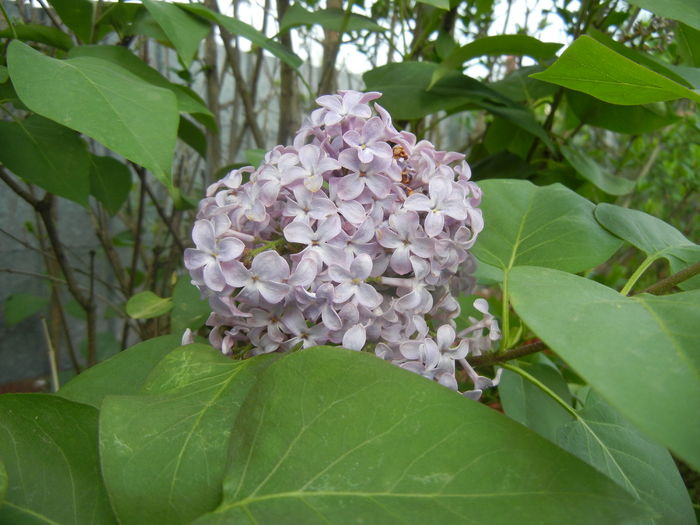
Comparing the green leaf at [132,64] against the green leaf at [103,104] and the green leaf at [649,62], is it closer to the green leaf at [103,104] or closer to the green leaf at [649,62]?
the green leaf at [103,104]

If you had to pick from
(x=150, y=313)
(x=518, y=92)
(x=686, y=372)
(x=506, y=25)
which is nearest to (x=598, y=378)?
(x=686, y=372)

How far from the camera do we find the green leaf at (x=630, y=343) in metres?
0.22

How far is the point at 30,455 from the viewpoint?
33cm

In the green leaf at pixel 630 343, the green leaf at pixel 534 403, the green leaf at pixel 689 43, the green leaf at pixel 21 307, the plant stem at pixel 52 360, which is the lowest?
the green leaf at pixel 21 307

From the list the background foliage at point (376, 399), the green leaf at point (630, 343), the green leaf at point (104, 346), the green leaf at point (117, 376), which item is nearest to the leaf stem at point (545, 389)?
the background foliage at point (376, 399)

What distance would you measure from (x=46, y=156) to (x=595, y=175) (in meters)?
0.63

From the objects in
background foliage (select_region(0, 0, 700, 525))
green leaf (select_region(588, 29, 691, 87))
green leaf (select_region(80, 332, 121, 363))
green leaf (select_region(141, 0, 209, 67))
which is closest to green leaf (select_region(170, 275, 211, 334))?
background foliage (select_region(0, 0, 700, 525))

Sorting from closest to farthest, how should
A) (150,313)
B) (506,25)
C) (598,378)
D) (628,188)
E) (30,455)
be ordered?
(598,378) < (30,455) < (150,313) < (628,188) < (506,25)

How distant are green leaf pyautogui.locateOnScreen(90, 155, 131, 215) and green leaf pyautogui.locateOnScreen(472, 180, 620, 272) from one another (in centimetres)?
49

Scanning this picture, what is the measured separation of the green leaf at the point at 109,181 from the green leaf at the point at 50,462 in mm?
463

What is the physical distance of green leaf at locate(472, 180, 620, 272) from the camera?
480 mm

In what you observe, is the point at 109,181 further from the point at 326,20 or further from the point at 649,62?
the point at 649,62

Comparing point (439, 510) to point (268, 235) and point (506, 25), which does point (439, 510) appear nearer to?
point (268, 235)

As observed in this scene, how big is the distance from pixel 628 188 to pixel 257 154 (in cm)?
47
